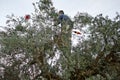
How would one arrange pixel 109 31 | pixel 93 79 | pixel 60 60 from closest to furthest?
pixel 93 79
pixel 60 60
pixel 109 31

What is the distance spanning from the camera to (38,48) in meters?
12.2

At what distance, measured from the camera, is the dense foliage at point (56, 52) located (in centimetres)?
1205

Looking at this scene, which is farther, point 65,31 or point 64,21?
point 64,21

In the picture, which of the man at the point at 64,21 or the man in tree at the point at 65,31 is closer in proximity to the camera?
the man in tree at the point at 65,31

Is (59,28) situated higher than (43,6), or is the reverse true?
(43,6)

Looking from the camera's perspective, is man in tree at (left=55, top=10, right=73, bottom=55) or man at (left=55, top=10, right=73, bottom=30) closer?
man in tree at (left=55, top=10, right=73, bottom=55)

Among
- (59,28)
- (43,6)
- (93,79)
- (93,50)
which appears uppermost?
(43,6)

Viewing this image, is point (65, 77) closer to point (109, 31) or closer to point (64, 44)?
point (64, 44)

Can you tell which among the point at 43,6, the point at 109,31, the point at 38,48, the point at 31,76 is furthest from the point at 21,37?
the point at 109,31

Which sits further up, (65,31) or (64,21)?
(64,21)

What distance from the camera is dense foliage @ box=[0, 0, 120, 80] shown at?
12047 mm

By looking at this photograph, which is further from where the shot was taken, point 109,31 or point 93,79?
point 109,31

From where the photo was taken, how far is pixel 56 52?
1262 cm

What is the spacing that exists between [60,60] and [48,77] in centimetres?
101
